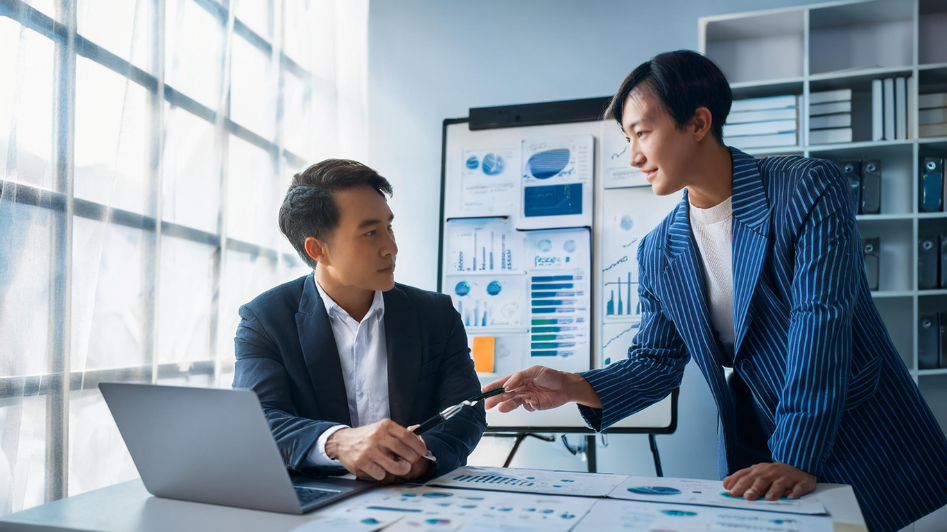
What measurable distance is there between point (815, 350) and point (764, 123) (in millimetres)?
2112

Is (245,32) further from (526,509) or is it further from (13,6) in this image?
(526,509)

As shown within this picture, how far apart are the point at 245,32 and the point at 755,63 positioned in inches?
89.3

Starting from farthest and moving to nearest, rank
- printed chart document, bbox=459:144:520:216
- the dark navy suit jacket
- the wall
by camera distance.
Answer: the wall < printed chart document, bbox=459:144:520:216 < the dark navy suit jacket

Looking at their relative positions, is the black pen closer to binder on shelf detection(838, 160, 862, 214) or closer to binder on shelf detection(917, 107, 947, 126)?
binder on shelf detection(838, 160, 862, 214)

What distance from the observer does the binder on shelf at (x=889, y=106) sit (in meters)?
2.83

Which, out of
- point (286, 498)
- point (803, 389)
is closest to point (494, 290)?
point (803, 389)

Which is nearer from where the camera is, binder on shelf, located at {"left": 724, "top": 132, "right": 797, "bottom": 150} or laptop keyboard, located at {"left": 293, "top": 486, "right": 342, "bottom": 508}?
laptop keyboard, located at {"left": 293, "top": 486, "right": 342, "bottom": 508}

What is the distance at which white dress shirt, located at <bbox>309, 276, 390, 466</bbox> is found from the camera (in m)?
1.54

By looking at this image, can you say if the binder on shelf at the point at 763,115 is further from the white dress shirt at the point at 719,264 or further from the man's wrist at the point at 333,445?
the man's wrist at the point at 333,445

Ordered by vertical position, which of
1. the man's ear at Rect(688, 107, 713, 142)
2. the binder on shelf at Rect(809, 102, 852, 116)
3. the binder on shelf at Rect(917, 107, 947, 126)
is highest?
the binder on shelf at Rect(809, 102, 852, 116)

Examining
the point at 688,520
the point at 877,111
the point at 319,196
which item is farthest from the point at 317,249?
the point at 877,111

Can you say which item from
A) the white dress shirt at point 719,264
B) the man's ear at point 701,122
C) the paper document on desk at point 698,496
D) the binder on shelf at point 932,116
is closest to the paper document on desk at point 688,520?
the paper document on desk at point 698,496

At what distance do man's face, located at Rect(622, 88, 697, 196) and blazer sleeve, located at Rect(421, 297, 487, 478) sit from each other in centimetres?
59

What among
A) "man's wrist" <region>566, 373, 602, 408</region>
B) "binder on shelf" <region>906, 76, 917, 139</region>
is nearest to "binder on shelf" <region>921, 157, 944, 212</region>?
"binder on shelf" <region>906, 76, 917, 139</region>
